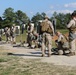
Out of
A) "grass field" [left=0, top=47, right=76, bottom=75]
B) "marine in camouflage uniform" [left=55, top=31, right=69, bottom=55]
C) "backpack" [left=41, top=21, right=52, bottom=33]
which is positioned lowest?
"grass field" [left=0, top=47, right=76, bottom=75]

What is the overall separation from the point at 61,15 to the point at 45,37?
12014 centimetres

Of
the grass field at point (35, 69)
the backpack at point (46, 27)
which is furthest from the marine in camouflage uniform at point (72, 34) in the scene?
the grass field at point (35, 69)

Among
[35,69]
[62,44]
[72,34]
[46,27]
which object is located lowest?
[35,69]

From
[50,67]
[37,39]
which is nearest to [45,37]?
[50,67]

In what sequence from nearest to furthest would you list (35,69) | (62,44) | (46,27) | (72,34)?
(35,69) < (46,27) < (72,34) < (62,44)

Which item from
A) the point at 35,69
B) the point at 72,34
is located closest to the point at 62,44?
the point at 72,34

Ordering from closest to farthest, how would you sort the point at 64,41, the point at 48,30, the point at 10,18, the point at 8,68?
the point at 8,68, the point at 48,30, the point at 64,41, the point at 10,18

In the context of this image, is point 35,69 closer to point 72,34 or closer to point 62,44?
point 72,34

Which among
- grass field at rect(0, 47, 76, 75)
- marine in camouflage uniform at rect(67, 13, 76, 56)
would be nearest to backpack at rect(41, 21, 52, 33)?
marine in camouflage uniform at rect(67, 13, 76, 56)

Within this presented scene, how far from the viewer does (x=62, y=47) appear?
15.8 m

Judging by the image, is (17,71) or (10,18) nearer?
(17,71)

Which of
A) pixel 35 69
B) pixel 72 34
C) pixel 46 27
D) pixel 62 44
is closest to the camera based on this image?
pixel 35 69

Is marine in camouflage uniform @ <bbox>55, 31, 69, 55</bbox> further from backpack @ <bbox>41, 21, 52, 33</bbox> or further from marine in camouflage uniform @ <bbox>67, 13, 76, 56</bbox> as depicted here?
backpack @ <bbox>41, 21, 52, 33</bbox>

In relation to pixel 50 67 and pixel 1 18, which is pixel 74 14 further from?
pixel 1 18
